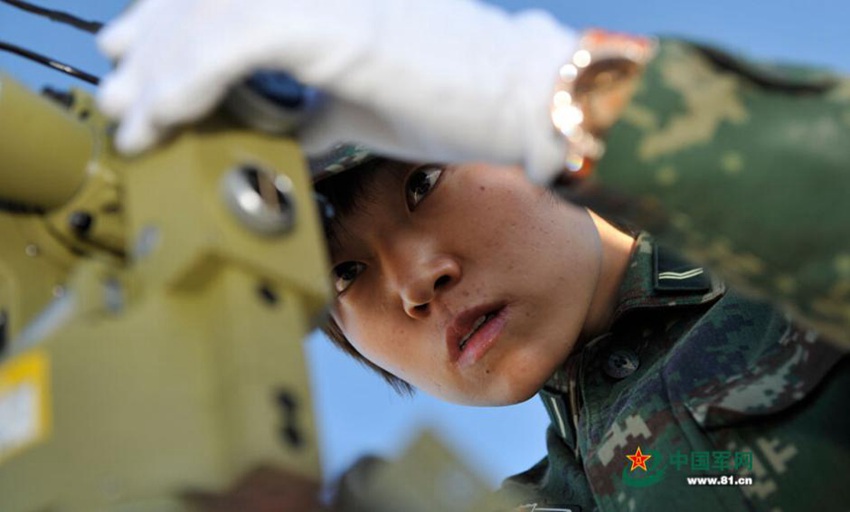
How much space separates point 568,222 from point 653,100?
33.4 inches

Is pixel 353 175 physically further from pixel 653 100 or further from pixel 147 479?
pixel 147 479

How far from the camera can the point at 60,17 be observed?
152 centimetres

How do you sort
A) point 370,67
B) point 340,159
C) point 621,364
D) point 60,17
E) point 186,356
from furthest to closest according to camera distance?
point 621,364
point 340,159
point 60,17
point 370,67
point 186,356

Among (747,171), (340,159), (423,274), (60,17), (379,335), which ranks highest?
(747,171)

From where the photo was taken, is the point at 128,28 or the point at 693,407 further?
the point at 693,407

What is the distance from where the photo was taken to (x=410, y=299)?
1828mm

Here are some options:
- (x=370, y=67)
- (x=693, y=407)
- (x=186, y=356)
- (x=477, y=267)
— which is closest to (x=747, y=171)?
(x=370, y=67)

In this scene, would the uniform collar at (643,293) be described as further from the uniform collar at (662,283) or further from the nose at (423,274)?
the nose at (423,274)

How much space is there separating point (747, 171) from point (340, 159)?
0.90 m

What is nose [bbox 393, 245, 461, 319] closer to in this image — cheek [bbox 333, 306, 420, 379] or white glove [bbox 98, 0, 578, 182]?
cheek [bbox 333, 306, 420, 379]

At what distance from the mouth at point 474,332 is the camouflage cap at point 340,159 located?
320 mm

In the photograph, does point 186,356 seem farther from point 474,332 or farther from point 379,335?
point 379,335

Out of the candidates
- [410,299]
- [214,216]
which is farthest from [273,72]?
[410,299]

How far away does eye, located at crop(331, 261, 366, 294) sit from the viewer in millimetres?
1925
